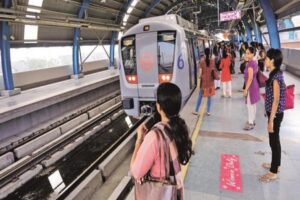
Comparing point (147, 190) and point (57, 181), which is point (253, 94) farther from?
point (57, 181)

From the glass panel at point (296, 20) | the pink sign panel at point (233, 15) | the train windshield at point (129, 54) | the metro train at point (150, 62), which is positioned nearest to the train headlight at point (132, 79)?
the metro train at point (150, 62)

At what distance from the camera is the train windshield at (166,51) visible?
6.81 meters

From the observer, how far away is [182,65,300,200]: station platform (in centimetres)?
326

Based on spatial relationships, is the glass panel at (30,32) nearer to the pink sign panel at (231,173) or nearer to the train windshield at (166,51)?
the train windshield at (166,51)

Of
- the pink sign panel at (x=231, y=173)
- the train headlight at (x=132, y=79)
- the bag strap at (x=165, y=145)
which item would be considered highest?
the train headlight at (x=132, y=79)

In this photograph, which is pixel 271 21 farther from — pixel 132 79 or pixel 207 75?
pixel 132 79

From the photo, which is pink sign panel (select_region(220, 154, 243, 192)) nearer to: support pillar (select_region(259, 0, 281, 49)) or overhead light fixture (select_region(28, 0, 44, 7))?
support pillar (select_region(259, 0, 281, 49))

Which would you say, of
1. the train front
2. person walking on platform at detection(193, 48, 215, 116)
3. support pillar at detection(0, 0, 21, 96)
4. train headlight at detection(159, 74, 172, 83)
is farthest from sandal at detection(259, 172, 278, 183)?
support pillar at detection(0, 0, 21, 96)

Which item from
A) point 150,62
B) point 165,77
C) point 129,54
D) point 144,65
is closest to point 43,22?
point 129,54

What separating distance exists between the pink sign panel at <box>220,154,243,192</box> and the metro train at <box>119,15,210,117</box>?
3.00 metres

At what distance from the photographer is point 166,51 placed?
6871 mm

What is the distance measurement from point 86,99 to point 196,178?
8.66 metres

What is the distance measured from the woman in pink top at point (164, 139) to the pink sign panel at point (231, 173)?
6.24 ft

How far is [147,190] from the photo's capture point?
5.90 ft
